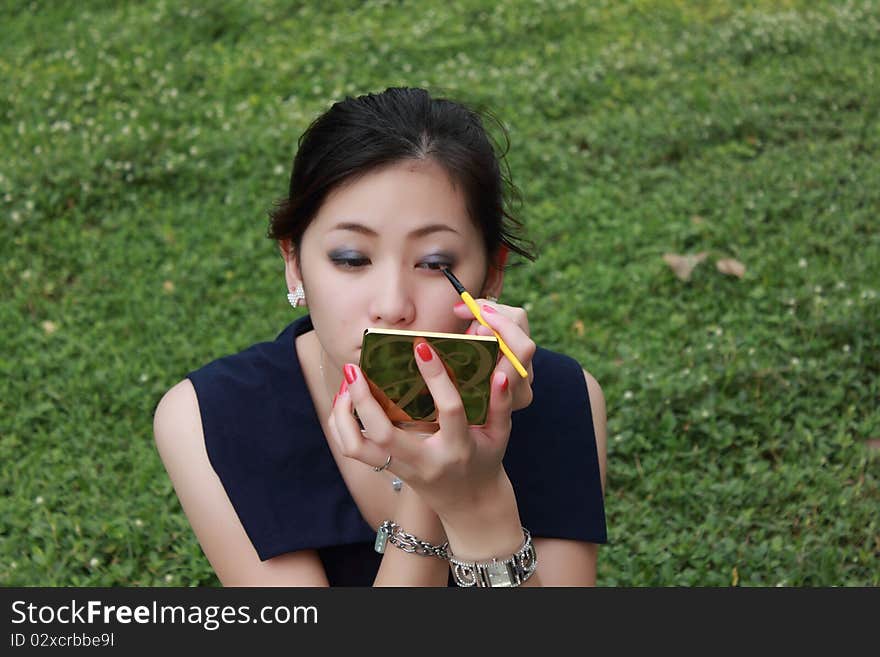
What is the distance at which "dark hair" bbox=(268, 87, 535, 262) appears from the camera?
223cm

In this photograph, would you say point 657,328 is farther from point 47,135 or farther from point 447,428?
point 47,135

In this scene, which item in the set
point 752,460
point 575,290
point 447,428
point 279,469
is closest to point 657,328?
point 575,290

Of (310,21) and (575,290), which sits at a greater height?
(310,21)

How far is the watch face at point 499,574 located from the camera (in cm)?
204

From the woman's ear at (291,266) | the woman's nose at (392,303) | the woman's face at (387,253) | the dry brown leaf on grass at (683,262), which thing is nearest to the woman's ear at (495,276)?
the woman's face at (387,253)

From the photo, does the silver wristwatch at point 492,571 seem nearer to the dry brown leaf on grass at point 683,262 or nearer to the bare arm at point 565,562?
the bare arm at point 565,562

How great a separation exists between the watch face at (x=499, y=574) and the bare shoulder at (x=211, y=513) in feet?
1.48

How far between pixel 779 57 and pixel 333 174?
5421 mm

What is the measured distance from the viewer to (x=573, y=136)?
595cm

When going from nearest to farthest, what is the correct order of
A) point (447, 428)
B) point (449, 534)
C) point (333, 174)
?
point (447, 428) < point (449, 534) < point (333, 174)

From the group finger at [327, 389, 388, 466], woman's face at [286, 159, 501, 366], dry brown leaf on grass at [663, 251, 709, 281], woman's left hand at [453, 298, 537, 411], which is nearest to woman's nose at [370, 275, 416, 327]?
woman's face at [286, 159, 501, 366]

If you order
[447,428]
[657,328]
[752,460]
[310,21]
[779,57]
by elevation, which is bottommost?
[752,460]

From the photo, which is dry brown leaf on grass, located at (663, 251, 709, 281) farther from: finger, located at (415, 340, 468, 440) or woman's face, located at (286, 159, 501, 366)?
finger, located at (415, 340, 468, 440)

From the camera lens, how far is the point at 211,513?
2.37 meters
